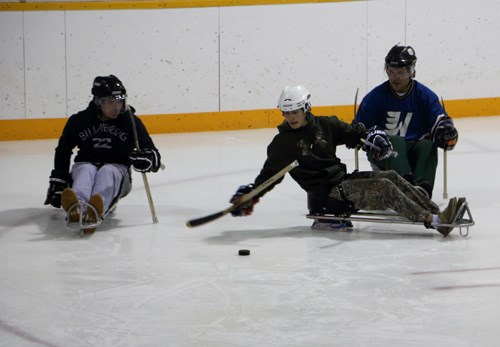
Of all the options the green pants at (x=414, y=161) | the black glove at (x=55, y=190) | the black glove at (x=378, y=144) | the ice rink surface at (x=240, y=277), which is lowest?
the ice rink surface at (x=240, y=277)

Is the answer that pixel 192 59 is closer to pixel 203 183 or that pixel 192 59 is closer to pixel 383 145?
pixel 203 183

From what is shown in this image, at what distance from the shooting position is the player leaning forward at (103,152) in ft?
20.3

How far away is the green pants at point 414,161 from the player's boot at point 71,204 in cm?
170

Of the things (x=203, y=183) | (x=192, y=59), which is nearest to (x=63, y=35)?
(x=192, y=59)

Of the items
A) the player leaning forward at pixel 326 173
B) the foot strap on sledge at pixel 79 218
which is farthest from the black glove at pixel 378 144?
the foot strap on sledge at pixel 79 218

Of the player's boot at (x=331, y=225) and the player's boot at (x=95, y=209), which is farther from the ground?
the player's boot at (x=95, y=209)

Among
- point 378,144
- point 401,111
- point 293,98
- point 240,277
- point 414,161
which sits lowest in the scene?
point 240,277

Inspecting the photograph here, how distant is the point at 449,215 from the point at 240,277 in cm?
122

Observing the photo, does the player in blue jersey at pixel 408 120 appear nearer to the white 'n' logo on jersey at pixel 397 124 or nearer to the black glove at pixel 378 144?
the white 'n' logo on jersey at pixel 397 124

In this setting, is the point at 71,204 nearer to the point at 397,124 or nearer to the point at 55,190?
the point at 55,190

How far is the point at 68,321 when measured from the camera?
441 centimetres

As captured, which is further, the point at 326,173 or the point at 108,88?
the point at 108,88

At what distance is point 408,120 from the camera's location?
22.2 ft

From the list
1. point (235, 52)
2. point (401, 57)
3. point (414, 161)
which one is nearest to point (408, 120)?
point (414, 161)
